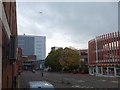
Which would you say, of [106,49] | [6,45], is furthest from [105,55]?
[6,45]

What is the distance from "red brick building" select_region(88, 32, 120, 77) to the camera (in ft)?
308

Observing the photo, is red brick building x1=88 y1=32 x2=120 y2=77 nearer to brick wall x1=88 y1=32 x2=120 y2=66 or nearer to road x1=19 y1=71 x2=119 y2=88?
brick wall x1=88 y1=32 x2=120 y2=66

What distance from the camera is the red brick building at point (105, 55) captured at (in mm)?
93938

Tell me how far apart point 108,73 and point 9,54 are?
8727cm

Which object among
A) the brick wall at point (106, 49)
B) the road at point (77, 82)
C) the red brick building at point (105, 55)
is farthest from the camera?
the red brick building at point (105, 55)

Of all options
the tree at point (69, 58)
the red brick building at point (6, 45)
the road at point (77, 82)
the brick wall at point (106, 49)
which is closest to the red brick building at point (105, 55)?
the brick wall at point (106, 49)

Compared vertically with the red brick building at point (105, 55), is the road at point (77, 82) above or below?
below

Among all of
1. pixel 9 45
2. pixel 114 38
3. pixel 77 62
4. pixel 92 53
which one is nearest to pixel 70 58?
pixel 77 62

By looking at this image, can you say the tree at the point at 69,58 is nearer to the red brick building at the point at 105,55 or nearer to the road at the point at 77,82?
the red brick building at the point at 105,55

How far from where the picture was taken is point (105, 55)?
335ft

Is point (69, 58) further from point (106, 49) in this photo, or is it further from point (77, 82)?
point (77, 82)

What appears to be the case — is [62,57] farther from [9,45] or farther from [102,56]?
[9,45]

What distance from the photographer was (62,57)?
13425 cm

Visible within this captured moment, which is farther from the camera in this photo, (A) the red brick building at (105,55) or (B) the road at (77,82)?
(A) the red brick building at (105,55)
